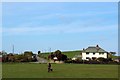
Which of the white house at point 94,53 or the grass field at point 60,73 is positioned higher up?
the white house at point 94,53

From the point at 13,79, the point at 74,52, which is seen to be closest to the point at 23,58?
Result: the point at 74,52

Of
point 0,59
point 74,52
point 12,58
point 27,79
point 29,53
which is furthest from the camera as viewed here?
point 74,52

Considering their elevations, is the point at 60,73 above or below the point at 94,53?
below

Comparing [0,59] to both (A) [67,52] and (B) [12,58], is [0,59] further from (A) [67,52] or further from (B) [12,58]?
(A) [67,52]

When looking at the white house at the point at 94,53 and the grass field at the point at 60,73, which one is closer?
the grass field at the point at 60,73

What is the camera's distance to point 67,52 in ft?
603

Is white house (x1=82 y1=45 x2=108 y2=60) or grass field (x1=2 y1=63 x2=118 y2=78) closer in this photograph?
grass field (x1=2 y1=63 x2=118 y2=78)

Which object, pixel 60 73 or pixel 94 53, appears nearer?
pixel 60 73

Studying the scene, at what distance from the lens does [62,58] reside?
117 metres

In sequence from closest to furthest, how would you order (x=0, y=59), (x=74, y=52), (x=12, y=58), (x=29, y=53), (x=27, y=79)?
(x=27, y=79), (x=0, y=59), (x=12, y=58), (x=29, y=53), (x=74, y=52)

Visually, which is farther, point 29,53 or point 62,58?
point 29,53

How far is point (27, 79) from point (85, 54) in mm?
122091

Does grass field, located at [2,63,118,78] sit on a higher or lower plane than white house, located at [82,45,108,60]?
lower

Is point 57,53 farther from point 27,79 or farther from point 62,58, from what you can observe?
point 27,79
